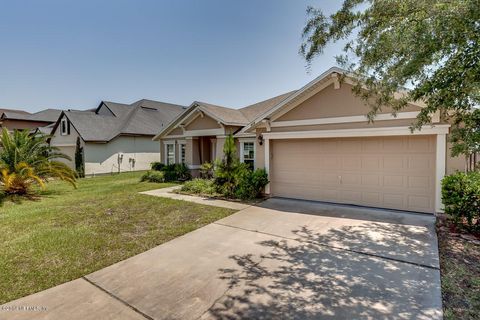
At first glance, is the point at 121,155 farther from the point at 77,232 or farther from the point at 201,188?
the point at 77,232

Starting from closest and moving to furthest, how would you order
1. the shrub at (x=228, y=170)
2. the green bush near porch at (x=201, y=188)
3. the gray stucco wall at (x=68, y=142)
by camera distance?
the shrub at (x=228, y=170), the green bush near porch at (x=201, y=188), the gray stucco wall at (x=68, y=142)

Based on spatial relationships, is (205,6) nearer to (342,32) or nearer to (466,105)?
(342,32)

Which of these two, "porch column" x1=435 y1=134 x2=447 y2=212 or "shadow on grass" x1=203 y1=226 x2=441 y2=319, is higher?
"porch column" x1=435 y1=134 x2=447 y2=212

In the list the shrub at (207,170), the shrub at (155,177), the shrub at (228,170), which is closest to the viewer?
the shrub at (228,170)

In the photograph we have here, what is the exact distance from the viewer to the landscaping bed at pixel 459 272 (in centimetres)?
325

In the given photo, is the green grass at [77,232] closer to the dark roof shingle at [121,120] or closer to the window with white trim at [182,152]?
the window with white trim at [182,152]

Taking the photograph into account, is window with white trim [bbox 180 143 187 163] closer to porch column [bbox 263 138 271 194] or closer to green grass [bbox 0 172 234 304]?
green grass [bbox 0 172 234 304]

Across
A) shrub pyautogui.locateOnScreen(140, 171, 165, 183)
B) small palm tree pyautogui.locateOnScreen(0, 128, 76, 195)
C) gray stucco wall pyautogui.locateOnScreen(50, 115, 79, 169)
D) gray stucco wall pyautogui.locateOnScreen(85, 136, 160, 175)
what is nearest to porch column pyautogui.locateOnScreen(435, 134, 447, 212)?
shrub pyautogui.locateOnScreen(140, 171, 165, 183)

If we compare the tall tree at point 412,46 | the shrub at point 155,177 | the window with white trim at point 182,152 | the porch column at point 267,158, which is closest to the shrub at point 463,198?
the tall tree at point 412,46

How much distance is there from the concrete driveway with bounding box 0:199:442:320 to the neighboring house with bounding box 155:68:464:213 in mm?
1841

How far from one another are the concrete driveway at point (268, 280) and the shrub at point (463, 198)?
724 mm

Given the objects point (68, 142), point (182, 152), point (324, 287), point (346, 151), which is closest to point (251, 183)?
point (346, 151)

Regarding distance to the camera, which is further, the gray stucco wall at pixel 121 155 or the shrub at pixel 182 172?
the gray stucco wall at pixel 121 155

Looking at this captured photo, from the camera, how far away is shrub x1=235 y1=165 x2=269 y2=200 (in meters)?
10.2
